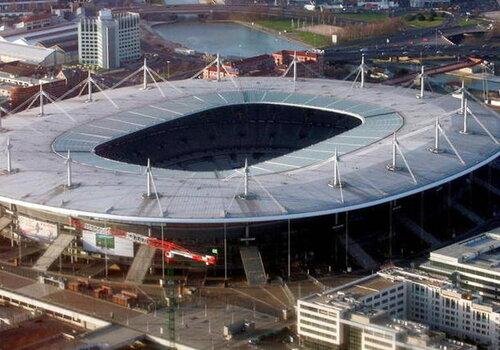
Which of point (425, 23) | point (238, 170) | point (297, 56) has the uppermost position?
point (238, 170)

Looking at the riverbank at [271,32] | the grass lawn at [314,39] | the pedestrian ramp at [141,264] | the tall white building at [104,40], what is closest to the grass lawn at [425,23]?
the grass lawn at [314,39]

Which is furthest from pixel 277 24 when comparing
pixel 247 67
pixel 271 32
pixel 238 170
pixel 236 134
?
pixel 238 170

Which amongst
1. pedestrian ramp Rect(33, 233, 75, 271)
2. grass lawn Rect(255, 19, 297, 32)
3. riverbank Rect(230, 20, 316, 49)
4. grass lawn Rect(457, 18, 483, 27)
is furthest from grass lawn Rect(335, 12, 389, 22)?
pedestrian ramp Rect(33, 233, 75, 271)

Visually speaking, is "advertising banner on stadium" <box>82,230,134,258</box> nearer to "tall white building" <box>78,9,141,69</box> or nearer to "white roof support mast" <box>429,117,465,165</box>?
"white roof support mast" <box>429,117,465,165</box>

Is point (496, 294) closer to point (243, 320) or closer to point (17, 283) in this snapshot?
point (243, 320)

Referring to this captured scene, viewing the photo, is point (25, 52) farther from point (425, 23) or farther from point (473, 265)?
point (473, 265)

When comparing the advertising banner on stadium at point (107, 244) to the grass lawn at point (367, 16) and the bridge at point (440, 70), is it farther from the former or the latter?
the grass lawn at point (367, 16)
